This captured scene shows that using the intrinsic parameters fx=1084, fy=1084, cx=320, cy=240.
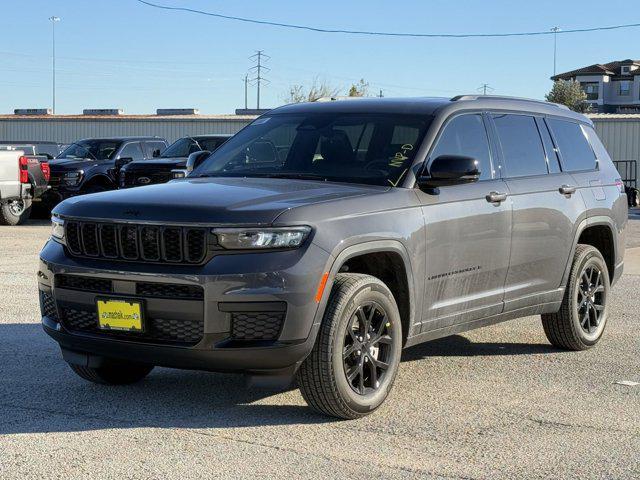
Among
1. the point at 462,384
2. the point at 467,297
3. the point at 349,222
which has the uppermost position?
the point at 349,222

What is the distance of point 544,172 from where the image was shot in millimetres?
7844

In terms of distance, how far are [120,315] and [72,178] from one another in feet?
55.2

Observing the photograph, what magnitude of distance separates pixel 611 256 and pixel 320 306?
394 cm

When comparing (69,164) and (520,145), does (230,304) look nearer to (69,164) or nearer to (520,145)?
(520,145)

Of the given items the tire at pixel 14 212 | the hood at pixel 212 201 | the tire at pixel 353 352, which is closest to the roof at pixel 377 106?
the hood at pixel 212 201

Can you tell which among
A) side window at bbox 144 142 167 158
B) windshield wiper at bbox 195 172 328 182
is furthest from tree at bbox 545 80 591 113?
windshield wiper at bbox 195 172 328 182

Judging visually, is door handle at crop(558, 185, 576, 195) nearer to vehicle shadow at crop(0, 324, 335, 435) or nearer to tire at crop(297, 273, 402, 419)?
tire at crop(297, 273, 402, 419)

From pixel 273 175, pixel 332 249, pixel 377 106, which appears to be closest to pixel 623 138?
pixel 377 106

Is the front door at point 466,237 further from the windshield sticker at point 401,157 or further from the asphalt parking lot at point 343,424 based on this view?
the asphalt parking lot at point 343,424

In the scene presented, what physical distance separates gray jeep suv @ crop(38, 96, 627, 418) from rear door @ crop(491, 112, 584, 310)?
0.05ft

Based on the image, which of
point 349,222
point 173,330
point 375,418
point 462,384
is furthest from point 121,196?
point 462,384

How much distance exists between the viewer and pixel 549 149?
805 cm

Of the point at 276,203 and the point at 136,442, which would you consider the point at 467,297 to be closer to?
the point at 276,203

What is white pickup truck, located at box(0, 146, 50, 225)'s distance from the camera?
2028 centimetres
